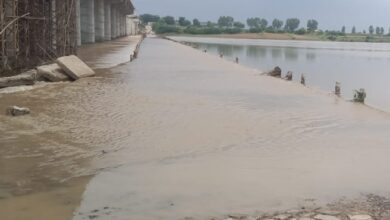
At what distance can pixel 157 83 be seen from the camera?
23.2m

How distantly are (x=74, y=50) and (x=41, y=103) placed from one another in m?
17.7

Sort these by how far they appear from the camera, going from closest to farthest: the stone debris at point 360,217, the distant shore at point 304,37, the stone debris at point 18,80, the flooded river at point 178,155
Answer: the stone debris at point 360,217, the flooded river at point 178,155, the stone debris at point 18,80, the distant shore at point 304,37

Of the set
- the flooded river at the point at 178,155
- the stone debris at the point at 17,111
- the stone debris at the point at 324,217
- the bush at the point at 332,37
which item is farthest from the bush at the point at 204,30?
the stone debris at the point at 324,217

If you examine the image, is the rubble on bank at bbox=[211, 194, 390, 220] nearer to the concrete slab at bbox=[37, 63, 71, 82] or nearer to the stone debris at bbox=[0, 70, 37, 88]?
the stone debris at bbox=[0, 70, 37, 88]

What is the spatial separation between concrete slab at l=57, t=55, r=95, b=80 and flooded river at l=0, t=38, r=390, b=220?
4219 millimetres

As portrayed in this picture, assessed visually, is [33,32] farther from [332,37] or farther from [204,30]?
[204,30]

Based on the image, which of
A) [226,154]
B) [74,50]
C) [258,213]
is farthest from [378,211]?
[74,50]

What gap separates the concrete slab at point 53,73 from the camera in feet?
70.7

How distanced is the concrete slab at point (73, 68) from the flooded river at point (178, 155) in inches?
166

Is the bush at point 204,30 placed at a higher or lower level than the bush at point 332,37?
higher

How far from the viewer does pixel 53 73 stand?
21688mm

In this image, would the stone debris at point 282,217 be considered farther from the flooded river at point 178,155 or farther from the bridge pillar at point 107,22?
the bridge pillar at point 107,22

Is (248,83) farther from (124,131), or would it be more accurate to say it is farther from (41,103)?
(124,131)

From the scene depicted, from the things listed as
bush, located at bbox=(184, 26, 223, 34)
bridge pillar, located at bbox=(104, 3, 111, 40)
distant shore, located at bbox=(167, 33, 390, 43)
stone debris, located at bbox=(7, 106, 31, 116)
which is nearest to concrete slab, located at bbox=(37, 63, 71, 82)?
stone debris, located at bbox=(7, 106, 31, 116)
